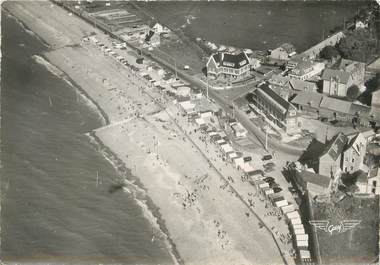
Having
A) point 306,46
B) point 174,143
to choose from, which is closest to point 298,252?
point 174,143

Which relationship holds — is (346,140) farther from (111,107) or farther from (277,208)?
(111,107)

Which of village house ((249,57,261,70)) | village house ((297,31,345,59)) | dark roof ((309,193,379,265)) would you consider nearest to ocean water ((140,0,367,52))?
village house ((297,31,345,59))

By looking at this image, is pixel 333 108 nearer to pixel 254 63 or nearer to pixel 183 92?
pixel 254 63

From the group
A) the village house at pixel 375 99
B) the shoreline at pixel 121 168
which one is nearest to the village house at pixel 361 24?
the village house at pixel 375 99

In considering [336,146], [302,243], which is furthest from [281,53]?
[302,243]

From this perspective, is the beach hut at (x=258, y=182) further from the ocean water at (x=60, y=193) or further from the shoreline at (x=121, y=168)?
the ocean water at (x=60, y=193)

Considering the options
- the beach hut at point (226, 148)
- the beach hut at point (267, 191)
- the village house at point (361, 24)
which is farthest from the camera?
the village house at point (361, 24)

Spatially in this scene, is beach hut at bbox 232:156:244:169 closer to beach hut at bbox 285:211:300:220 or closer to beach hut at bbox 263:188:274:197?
beach hut at bbox 263:188:274:197
